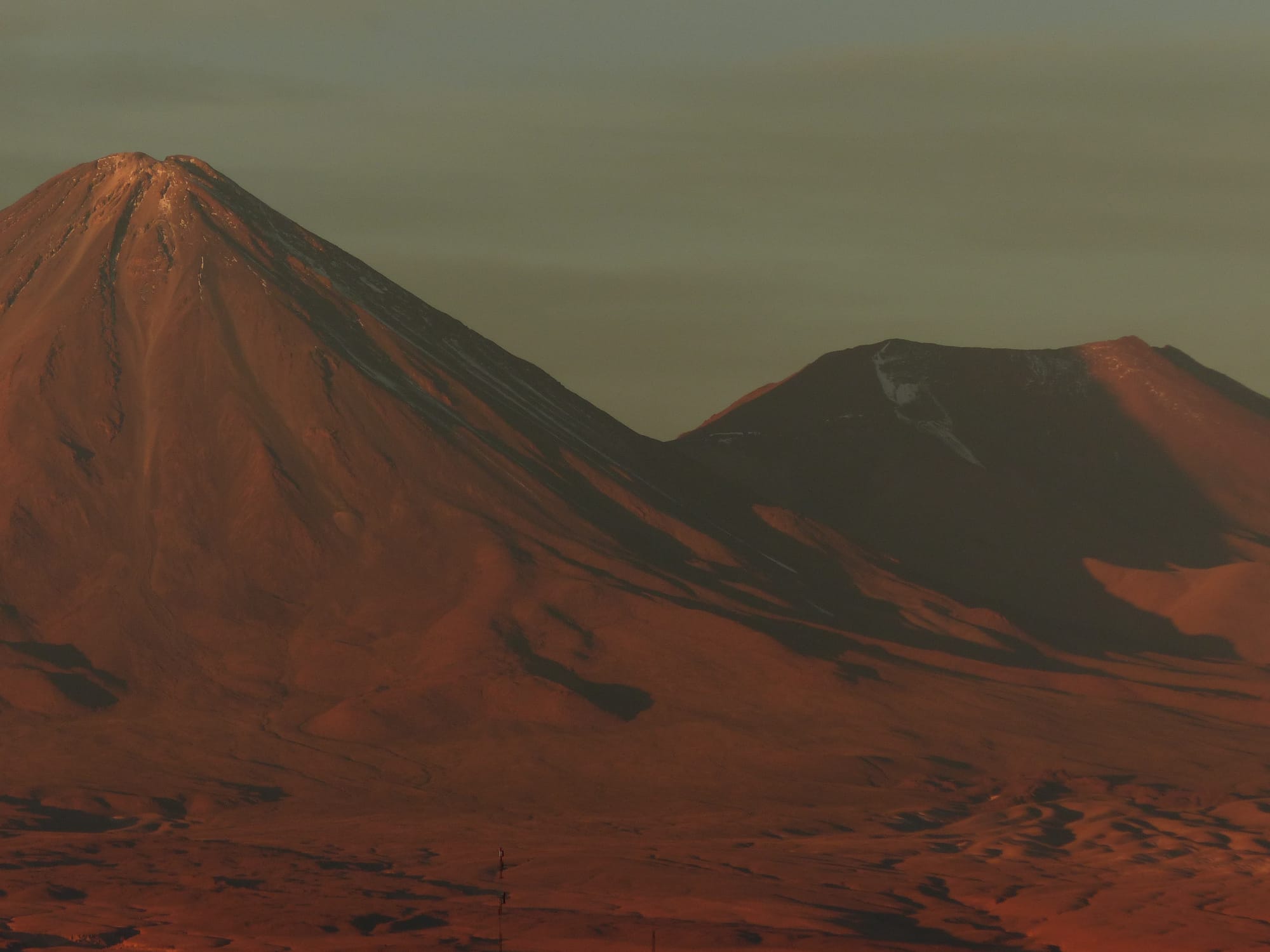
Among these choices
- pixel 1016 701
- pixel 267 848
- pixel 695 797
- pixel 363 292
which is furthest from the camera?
pixel 363 292

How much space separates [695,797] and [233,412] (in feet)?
171

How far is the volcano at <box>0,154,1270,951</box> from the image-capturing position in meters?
87.4

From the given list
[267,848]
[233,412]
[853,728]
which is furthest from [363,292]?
[267,848]

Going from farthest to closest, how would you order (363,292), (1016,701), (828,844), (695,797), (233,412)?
(363,292) → (233,412) → (1016,701) → (695,797) → (828,844)

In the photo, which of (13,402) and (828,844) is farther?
(13,402)

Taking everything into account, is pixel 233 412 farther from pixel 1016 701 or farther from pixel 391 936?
pixel 391 936

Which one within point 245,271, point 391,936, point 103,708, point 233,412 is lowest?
point 391,936

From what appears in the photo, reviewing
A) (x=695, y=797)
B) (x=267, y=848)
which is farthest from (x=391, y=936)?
(x=695, y=797)

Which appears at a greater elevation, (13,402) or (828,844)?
(13,402)

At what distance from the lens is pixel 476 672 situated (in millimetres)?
129625

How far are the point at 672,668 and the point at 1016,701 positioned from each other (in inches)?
912

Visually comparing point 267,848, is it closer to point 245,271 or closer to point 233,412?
point 233,412

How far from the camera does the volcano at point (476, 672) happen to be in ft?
287

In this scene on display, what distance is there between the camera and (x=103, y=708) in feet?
412
